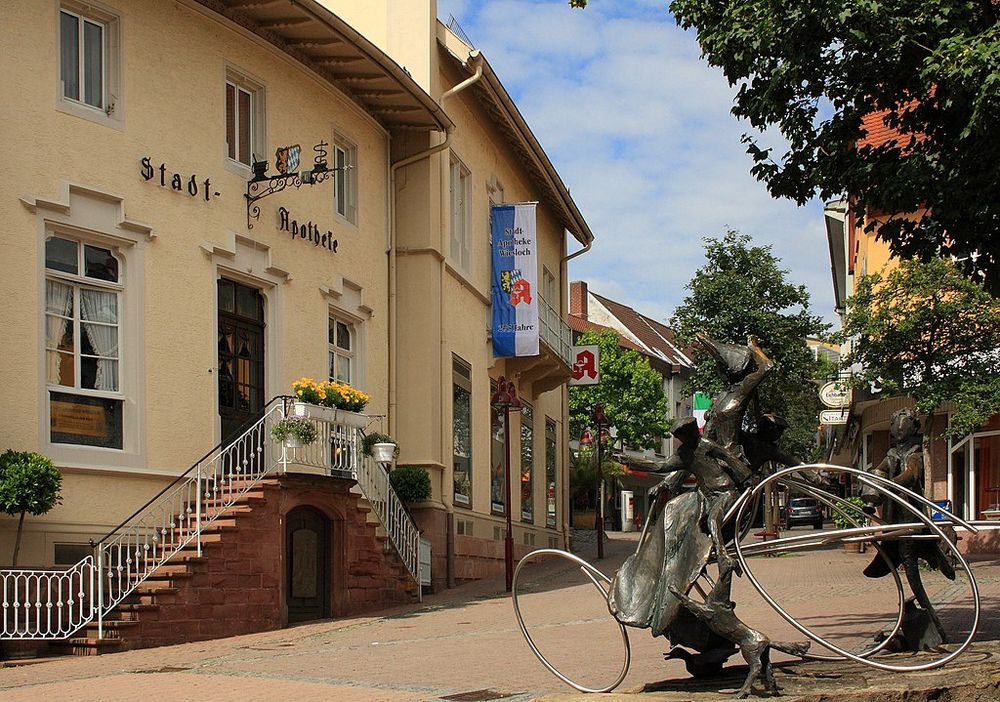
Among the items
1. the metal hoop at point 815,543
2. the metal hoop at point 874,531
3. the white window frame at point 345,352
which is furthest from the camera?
the white window frame at point 345,352

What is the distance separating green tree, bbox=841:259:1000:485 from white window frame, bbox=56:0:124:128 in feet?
47.1

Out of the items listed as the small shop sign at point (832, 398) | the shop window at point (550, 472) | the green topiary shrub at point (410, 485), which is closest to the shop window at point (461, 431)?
the green topiary shrub at point (410, 485)

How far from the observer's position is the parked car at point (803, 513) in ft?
174

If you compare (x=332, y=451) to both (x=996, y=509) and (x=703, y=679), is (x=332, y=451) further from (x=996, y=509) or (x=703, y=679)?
(x=996, y=509)

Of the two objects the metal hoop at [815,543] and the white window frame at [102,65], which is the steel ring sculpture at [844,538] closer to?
the metal hoop at [815,543]

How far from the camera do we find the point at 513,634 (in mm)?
16078

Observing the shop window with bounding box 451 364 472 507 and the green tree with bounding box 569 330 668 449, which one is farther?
the green tree with bounding box 569 330 668 449

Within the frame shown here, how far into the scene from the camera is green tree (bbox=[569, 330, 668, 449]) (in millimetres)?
61188

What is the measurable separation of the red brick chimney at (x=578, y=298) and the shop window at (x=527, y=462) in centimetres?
3954

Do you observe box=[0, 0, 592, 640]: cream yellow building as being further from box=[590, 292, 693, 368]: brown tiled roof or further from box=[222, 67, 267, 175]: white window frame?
box=[590, 292, 693, 368]: brown tiled roof

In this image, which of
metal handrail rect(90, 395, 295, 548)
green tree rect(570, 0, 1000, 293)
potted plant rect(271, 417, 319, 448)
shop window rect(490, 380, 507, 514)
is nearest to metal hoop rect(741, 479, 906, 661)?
green tree rect(570, 0, 1000, 293)

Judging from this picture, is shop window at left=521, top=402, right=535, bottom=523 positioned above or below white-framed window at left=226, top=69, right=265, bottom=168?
below

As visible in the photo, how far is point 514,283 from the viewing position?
94.0 feet

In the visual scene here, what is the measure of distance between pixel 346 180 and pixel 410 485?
5.19m
